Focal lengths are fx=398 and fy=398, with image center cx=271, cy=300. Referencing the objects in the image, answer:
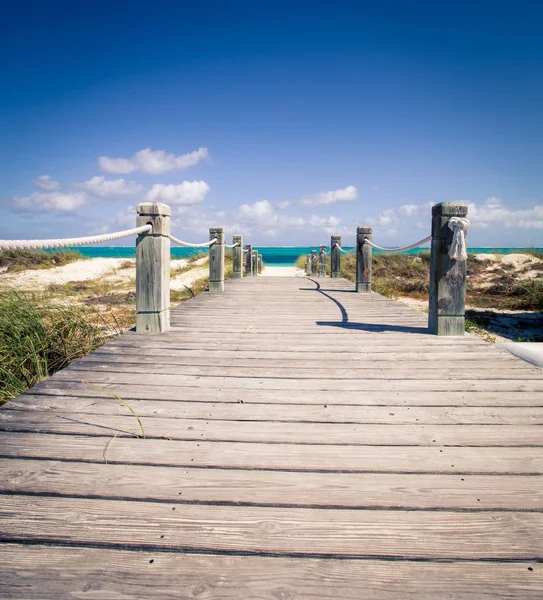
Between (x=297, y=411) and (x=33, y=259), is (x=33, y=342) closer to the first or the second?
(x=297, y=411)

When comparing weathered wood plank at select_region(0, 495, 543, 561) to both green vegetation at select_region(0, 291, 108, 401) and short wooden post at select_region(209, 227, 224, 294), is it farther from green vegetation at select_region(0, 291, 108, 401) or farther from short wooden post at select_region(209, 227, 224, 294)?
short wooden post at select_region(209, 227, 224, 294)

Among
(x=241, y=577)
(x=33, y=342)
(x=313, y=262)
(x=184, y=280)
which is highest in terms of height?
(x=313, y=262)

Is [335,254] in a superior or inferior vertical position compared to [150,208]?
inferior

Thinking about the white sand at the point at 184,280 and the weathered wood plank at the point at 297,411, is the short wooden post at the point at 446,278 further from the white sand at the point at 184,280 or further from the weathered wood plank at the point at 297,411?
the white sand at the point at 184,280

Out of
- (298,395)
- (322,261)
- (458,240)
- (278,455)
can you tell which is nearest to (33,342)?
(298,395)

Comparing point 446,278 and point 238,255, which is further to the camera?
point 238,255

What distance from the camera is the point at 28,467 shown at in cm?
156

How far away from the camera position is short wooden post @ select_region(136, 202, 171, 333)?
3727 millimetres

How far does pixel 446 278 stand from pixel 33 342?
3706 millimetres

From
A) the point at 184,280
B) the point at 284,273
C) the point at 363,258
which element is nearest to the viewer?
the point at 363,258

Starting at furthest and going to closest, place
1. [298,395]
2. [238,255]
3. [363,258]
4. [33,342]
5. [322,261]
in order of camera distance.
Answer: [322,261]
[238,255]
[363,258]
[33,342]
[298,395]

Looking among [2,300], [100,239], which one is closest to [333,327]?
[100,239]

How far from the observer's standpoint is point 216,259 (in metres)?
7.24

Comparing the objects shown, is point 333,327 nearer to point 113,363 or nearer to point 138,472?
point 113,363
